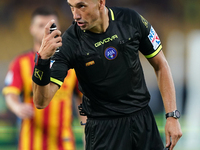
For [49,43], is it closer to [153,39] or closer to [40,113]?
[153,39]

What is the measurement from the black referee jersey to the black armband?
0.75ft

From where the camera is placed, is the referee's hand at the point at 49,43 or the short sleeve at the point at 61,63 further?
the short sleeve at the point at 61,63

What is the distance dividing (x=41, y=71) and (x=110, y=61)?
0.55m

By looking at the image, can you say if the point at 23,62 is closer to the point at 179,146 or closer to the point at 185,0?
the point at 179,146

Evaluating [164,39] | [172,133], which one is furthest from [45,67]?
[164,39]

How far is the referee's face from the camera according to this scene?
97.7 inches

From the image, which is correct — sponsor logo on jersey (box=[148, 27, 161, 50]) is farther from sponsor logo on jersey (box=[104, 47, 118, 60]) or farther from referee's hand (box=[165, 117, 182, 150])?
referee's hand (box=[165, 117, 182, 150])

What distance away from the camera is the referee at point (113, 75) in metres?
2.63

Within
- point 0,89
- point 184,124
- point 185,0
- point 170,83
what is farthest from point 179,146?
point 170,83

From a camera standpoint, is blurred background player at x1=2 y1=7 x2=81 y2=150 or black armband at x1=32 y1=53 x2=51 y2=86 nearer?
black armband at x1=32 y1=53 x2=51 y2=86

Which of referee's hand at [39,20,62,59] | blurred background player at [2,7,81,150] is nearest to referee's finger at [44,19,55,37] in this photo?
referee's hand at [39,20,62,59]

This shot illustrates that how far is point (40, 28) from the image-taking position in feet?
14.4

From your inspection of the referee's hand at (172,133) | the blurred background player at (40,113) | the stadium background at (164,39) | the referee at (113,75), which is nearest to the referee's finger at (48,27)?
the referee at (113,75)

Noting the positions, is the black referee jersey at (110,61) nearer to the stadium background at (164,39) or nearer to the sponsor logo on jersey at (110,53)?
the sponsor logo on jersey at (110,53)
